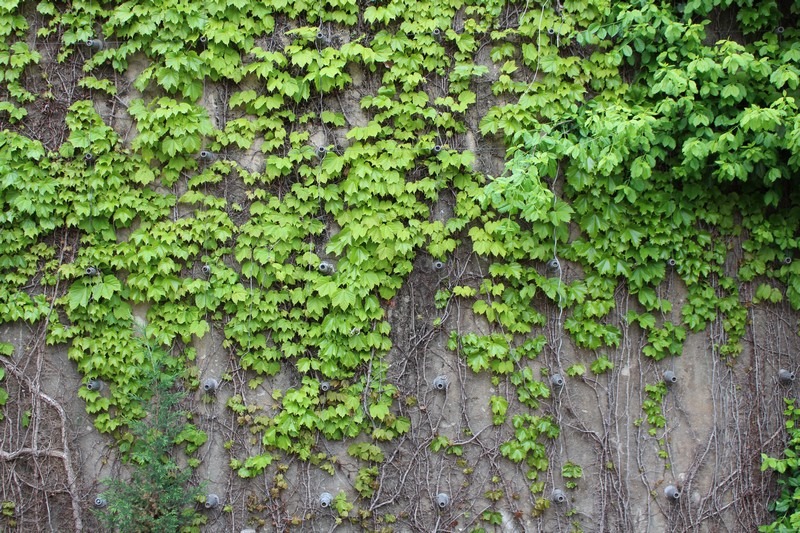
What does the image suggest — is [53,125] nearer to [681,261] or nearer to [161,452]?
[161,452]

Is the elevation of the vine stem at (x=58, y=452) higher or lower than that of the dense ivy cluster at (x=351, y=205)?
lower

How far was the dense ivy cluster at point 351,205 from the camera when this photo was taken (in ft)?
15.4

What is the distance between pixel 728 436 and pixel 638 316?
3.81 ft

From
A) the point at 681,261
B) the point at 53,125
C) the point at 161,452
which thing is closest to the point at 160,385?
the point at 161,452

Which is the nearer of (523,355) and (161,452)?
(161,452)

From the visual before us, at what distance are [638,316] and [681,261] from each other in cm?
53

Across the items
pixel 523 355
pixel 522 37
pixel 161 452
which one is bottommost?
pixel 161 452

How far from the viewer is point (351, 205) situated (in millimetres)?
4777

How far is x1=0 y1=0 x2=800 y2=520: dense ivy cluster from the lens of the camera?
4.70 metres

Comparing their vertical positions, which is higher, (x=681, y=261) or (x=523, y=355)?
(x=681, y=261)

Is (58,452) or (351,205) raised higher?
(351,205)

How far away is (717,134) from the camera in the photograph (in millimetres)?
4516

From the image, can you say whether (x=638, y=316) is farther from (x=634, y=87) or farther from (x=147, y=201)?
(x=147, y=201)

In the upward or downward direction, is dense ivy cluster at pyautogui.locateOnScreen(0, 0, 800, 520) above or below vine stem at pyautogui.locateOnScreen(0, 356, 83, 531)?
above
